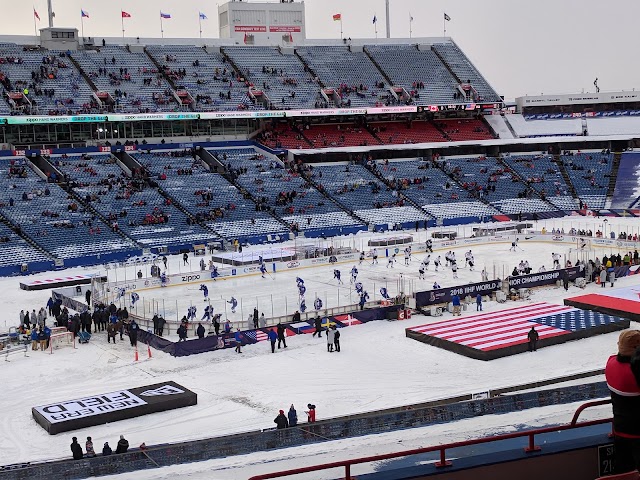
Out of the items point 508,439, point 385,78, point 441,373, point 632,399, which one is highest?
point 385,78

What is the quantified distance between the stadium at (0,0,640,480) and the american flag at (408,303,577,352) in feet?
0.57

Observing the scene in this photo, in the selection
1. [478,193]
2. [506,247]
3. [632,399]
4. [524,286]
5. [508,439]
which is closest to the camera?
[632,399]

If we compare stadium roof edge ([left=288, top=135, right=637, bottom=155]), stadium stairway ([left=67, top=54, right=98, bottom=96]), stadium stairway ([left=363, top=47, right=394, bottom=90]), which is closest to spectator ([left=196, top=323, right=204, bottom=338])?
stadium stairway ([left=67, top=54, right=98, bottom=96])

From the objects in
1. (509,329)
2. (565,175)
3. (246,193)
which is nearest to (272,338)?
(509,329)

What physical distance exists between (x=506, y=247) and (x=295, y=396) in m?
31.6

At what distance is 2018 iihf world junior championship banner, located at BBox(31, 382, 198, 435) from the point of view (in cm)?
1967

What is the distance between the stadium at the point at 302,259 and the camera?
A: 12.6 meters

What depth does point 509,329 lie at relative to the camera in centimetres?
2780

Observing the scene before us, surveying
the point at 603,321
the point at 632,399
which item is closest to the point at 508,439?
the point at 632,399

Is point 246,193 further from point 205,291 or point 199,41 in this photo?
point 205,291

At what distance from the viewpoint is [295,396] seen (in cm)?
2186

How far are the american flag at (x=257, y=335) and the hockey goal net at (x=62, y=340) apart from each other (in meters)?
6.08

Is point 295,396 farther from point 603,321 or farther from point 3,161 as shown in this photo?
point 3,161

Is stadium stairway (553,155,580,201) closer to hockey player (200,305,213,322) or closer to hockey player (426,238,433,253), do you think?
hockey player (426,238,433,253)
